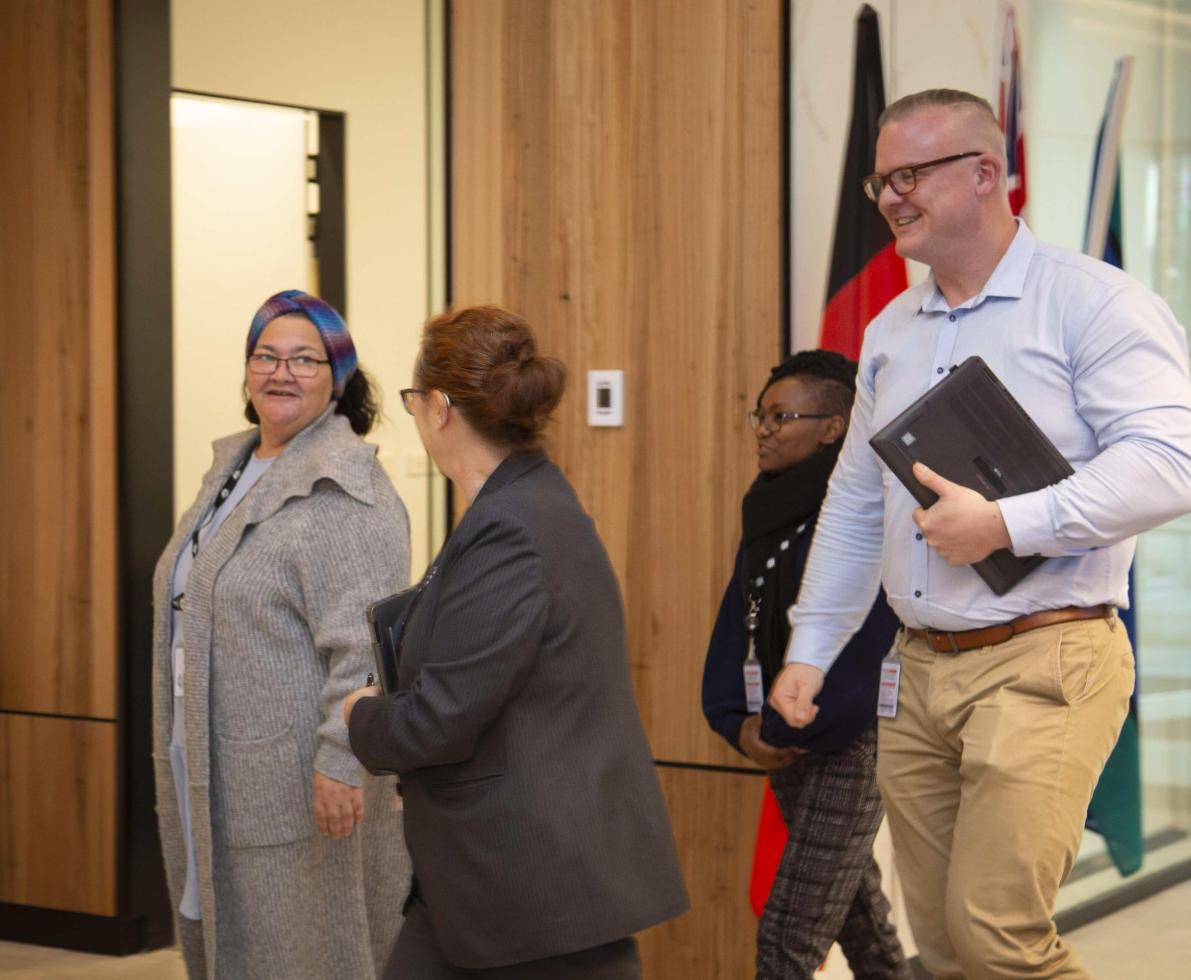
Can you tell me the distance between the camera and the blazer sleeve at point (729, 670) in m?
3.16

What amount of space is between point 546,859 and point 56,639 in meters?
3.05

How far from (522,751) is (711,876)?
66.7 inches

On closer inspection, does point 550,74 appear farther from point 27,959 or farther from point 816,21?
point 27,959

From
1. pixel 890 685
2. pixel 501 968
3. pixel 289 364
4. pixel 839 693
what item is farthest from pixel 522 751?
pixel 289 364

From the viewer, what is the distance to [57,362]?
4707 millimetres

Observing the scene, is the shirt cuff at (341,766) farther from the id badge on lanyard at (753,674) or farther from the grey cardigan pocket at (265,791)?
the id badge on lanyard at (753,674)

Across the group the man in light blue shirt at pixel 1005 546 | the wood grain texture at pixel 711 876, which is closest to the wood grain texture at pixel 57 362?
the wood grain texture at pixel 711 876

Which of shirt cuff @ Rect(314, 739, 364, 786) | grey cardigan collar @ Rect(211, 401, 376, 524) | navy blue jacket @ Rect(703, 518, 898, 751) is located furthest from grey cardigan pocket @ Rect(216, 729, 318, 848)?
navy blue jacket @ Rect(703, 518, 898, 751)

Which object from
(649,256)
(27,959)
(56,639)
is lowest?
(27,959)

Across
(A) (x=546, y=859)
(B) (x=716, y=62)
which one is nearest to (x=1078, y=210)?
(B) (x=716, y=62)

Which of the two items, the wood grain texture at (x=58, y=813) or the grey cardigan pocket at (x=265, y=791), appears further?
the wood grain texture at (x=58, y=813)

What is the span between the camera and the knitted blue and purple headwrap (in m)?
3.26

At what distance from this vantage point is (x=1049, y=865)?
7.57 feet

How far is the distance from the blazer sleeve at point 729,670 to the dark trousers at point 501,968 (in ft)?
3.06
